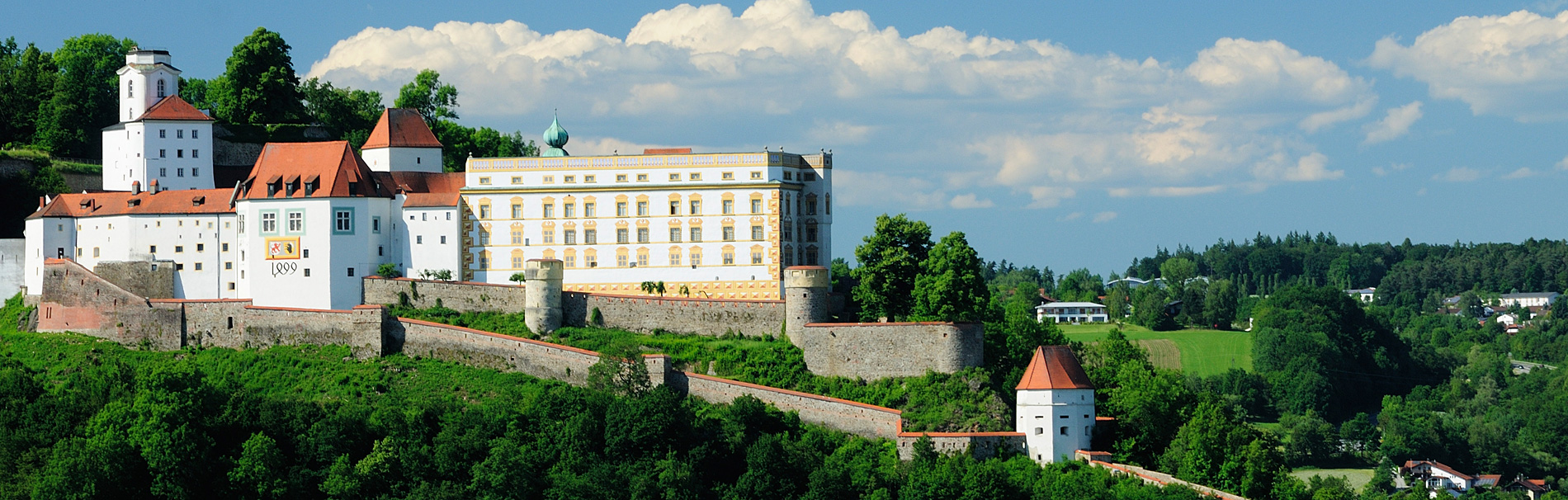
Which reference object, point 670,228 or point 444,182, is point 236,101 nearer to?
point 444,182

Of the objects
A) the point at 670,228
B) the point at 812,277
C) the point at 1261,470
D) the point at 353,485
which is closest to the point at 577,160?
the point at 670,228

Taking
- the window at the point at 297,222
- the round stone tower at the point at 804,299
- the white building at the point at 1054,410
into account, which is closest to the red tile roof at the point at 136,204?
the window at the point at 297,222

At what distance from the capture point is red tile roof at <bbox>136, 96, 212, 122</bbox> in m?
82.9

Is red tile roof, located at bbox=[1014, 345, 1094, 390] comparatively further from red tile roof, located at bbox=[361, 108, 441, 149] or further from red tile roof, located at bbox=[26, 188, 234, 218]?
red tile roof, located at bbox=[26, 188, 234, 218]

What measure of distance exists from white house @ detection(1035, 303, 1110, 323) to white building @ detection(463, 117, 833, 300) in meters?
89.3

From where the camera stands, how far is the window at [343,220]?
75938mm

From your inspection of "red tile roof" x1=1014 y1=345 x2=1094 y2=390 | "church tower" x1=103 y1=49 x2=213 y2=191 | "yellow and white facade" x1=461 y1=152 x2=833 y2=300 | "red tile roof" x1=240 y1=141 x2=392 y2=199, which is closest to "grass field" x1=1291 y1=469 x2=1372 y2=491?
A: "yellow and white facade" x1=461 y1=152 x2=833 y2=300

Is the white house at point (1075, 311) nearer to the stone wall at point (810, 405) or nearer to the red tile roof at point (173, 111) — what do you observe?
the red tile roof at point (173, 111)

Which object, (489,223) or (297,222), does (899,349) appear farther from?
(297,222)

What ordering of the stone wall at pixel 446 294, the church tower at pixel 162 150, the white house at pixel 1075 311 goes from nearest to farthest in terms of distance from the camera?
the stone wall at pixel 446 294
the church tower at pixel 162 150
the white house at pixel 1075 311

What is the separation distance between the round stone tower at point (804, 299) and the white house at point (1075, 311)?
315ft

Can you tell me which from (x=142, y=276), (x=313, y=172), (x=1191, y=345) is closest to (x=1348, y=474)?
(x=1191, y=345)

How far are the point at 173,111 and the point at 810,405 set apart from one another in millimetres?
35361

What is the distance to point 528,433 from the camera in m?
66.1
